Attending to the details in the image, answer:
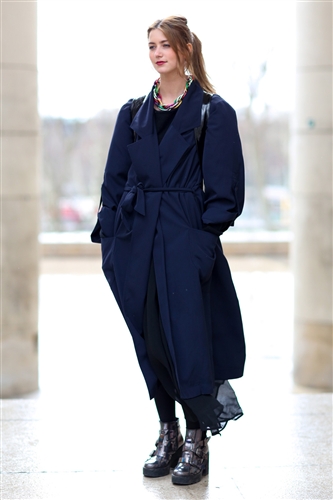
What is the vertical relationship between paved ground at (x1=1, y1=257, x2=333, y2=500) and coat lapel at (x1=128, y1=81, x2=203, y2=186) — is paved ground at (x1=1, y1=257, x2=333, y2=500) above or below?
below

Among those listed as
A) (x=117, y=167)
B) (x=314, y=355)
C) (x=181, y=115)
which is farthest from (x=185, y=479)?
(x=314, y=355)

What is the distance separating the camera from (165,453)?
10.7 ft

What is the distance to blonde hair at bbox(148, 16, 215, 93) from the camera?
3064 mm

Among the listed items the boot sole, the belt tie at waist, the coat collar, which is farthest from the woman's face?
the boot sole

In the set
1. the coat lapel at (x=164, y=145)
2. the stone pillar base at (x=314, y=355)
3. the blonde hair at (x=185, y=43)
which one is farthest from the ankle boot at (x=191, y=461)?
the stone pillar base at (x=314, y=355)

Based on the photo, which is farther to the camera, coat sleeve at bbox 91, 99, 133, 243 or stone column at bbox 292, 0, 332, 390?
stone column at bbox 292, 0, 332, 390

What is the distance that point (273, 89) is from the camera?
18.6 meters

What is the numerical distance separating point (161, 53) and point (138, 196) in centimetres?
56

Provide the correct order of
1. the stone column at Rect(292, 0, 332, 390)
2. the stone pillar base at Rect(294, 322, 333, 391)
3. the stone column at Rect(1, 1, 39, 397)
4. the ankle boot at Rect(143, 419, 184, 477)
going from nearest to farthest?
the ankle boot at Rect(143, 419, 184, 477) < the stone column at Rect(1, 1, 39, 397) < the stone column at Rect(292, 0, 332, 390) < the stone pillar base at Rect(294, 322, 333, 391)

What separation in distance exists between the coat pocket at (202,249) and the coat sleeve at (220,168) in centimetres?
6

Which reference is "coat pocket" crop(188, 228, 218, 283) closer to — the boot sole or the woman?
the woman

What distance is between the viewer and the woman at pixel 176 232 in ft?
10.1

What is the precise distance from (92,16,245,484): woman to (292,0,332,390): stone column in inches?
103

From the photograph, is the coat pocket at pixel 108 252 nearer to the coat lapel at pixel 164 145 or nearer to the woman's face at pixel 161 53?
the coat lapel at pixel 164 145
